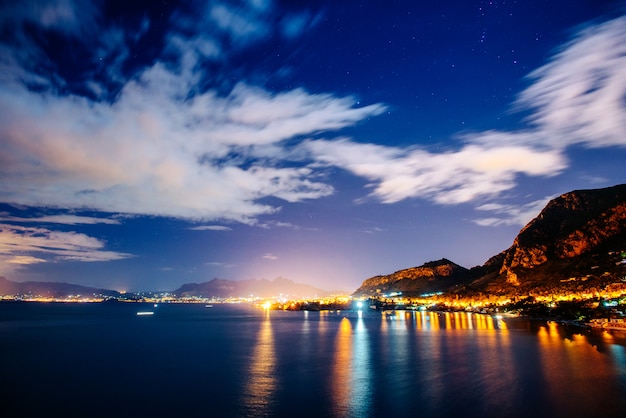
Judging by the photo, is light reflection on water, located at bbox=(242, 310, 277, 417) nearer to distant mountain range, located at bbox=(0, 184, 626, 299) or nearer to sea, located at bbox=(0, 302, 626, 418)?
sea, located at bbox=(0, 302, 626, 418)

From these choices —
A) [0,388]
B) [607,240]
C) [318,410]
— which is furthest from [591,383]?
[607,240]

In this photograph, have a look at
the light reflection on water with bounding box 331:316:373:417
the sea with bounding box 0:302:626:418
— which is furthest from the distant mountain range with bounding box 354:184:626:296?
the light reflection on water with bounding box 331:316:373:417

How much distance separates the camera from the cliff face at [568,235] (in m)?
145

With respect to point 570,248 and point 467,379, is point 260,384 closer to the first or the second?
point 467,379

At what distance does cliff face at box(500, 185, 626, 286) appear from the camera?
145125 millimetres

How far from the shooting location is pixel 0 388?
1344 inches

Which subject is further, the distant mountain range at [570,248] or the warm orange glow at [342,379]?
Answer: the distant mountain range at [570,248]

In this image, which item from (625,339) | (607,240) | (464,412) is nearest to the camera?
(464,412)

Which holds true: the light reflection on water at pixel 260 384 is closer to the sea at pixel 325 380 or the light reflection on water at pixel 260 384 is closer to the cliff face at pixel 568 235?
the sea at pixel 325 380

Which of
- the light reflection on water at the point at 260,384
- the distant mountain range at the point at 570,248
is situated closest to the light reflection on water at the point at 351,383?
the light reflection on water at the point at 260,384

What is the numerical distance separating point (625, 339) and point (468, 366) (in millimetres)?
32775

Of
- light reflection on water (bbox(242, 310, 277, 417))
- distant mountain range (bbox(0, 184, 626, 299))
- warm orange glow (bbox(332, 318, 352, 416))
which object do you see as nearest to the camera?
light reflection on water (bbox(242, 310, 277, 417))

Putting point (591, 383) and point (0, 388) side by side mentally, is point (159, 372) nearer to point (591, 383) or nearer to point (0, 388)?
point (0, 388)

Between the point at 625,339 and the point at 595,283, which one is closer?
the point at 625,339
